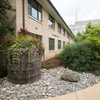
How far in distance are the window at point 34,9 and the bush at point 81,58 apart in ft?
13.3

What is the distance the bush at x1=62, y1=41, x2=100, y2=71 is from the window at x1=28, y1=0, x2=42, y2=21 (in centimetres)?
406

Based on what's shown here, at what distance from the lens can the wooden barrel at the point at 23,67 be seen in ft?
16.7

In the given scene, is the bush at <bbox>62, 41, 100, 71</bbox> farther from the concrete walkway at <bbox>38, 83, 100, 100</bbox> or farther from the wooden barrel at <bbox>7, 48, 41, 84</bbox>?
the wooden barrel at <bbox>7, 48, 41, 84</bbox>

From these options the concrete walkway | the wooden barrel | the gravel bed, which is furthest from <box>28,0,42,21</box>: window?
the concrete walkway

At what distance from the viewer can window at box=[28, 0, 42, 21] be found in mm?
8391

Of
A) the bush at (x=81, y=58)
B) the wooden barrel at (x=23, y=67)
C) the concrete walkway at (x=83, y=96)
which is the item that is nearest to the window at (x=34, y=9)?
A: the bush at (x=81, y=58)

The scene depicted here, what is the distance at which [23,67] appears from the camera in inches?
203

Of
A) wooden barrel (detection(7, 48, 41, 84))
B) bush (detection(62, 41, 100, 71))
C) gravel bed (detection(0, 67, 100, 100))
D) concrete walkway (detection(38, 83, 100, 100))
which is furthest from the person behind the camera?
bush (detection(62, 41, 100, 71))

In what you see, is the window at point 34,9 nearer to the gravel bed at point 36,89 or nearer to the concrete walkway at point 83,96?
the gravel bed at point 36,89

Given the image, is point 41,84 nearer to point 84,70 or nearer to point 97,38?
point 84,70

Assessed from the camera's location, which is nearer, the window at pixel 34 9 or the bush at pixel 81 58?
the bush at pixel 81 58

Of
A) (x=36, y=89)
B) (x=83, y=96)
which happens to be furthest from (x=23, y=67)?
(x=83, y=96)

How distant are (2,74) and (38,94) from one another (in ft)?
9.89

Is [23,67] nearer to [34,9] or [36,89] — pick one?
[36,89]
